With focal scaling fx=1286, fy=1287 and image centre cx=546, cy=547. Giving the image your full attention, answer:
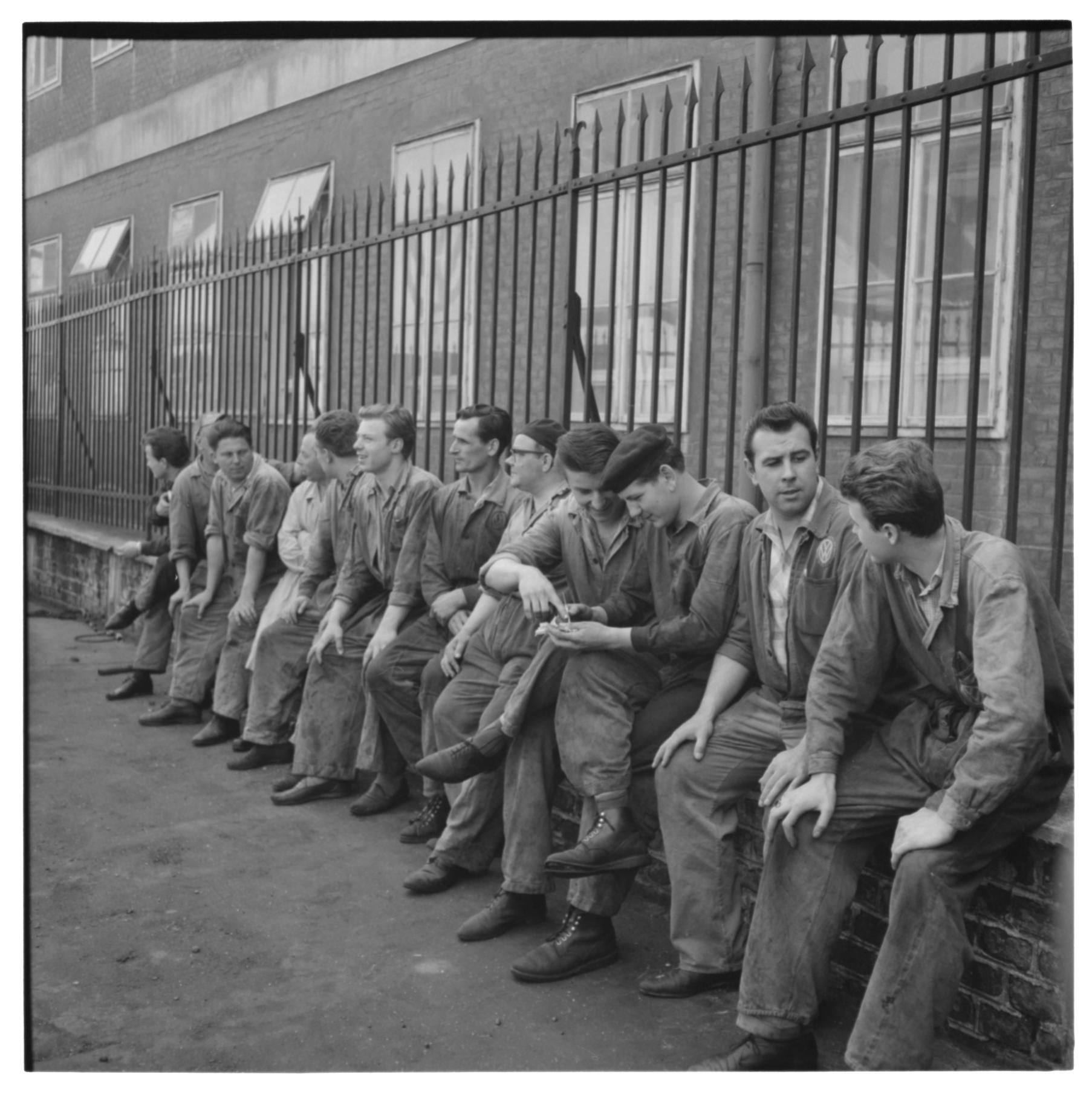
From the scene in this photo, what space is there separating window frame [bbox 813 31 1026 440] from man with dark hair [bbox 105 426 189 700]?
4127 millimetres

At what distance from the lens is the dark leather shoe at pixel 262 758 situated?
632cm

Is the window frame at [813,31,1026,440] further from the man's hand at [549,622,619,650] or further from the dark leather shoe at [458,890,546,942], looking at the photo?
the dark leather shoe at [458,890,546,942]

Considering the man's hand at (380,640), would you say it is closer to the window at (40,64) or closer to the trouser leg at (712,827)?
the trouser leg at (712,827)

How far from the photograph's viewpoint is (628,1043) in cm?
338

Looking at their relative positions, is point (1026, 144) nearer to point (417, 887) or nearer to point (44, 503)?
point (417, 887)

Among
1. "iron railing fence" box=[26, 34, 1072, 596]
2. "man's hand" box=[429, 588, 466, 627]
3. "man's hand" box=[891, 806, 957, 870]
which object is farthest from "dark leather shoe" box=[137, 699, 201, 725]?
"man's hand" box=[891, 806, 957, 870]

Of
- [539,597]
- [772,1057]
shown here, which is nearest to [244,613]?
[539,597]

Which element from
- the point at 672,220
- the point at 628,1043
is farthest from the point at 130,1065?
the point at 672,220

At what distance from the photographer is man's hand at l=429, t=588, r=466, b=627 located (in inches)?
213

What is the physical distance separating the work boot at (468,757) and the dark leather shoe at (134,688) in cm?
418

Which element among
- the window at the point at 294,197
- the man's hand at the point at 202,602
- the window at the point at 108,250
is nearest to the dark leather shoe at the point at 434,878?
the man's hand at the point at 202,602

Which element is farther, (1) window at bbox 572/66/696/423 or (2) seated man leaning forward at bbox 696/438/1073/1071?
(1) window at bbox 572/66/696/423

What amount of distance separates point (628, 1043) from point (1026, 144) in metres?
2.66

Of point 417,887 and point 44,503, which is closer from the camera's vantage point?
point 417,887
